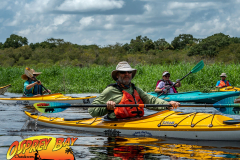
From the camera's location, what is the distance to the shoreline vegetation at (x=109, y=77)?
12.9 meters

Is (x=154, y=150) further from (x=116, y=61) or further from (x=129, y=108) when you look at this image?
(x=116, y=61)

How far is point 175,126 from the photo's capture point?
4297 mm

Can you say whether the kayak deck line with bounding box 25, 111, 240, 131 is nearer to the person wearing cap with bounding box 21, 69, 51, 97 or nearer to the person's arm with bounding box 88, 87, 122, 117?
the person's arm with bounding box 88, 87, 122, 117

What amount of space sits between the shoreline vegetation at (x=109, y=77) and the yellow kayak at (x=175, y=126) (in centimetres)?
719

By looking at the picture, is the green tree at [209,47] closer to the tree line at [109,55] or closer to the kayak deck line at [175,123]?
the tree line at [109,55]

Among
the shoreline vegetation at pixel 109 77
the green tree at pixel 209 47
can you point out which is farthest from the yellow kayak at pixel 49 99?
the green tree at pixel 209 47

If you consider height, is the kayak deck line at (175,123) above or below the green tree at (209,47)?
below

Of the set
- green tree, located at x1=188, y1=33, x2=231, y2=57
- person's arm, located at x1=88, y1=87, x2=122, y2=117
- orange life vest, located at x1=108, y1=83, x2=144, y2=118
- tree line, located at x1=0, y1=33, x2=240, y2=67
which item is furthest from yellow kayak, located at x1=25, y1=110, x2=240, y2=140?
green tree, located at x1=188, y1=33, x2=231, y2=57

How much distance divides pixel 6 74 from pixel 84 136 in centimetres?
1467

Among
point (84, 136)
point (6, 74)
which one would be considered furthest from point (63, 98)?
point (6, 74)

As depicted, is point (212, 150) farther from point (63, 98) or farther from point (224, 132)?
point (63, 98)

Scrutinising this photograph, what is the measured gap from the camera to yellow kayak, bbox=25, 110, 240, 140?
403 centimetres

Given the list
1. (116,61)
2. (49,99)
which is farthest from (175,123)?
(116,61)

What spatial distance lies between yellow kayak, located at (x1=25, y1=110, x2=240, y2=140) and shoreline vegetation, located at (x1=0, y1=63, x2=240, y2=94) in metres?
7.19
